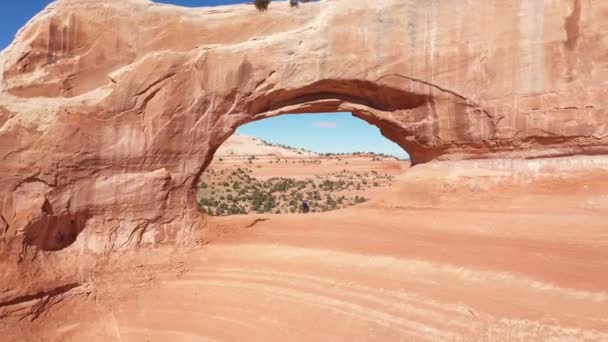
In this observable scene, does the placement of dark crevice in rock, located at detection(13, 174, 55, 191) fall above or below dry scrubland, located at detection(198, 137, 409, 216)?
above

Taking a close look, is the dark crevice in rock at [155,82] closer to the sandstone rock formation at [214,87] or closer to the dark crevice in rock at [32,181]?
the sandstone rock formation at [214,87]

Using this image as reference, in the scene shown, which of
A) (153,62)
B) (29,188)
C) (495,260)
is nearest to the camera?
(495,260)

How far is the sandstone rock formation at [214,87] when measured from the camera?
7430 millimetres

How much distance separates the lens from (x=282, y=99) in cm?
942

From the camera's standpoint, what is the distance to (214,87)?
8539 mm

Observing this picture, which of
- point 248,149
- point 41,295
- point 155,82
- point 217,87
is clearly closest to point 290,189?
point 217,87

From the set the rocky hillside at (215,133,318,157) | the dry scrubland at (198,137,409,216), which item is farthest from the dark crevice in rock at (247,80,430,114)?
the rocky hillside at (215,133,318,157)

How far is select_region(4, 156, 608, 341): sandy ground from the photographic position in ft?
16.4

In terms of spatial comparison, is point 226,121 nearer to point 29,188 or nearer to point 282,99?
point 282,99

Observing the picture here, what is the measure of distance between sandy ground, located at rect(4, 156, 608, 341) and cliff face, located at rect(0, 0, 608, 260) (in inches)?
33.5

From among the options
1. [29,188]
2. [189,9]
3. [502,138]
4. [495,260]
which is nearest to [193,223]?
[29,188]

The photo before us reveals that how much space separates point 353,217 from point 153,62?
5.47m

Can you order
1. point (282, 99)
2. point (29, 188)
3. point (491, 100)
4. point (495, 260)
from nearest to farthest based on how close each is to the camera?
1. point (495, 260)
2. point (29, 188)
3. point (491, 100)
4. point (282, 99)

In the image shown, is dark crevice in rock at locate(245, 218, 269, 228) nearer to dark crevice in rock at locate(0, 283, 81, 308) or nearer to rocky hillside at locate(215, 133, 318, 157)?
dark crevice in rock at locate(0, 283, 81, 308)
